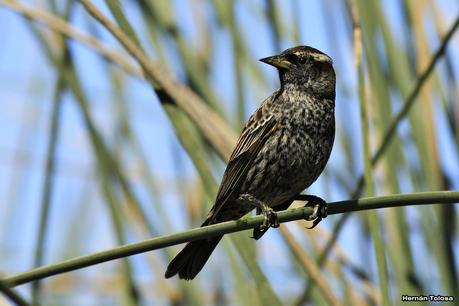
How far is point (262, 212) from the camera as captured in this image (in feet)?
8.44

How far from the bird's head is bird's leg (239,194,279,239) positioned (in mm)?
481

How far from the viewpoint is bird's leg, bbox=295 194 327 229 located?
2.41 meters

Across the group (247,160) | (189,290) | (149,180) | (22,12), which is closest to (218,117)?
(247,160)

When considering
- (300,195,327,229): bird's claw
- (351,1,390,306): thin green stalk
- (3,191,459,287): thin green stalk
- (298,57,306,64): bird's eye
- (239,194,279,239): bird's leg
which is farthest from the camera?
(298,57,306,64): bird's eye

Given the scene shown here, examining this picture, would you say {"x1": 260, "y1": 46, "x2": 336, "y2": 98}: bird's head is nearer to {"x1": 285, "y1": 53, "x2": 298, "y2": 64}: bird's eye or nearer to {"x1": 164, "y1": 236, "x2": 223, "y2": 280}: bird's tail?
{"x1": 285, "y1": 53, "x2": 298, "y2": 64}: bird's eye

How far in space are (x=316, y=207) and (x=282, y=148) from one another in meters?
0.40

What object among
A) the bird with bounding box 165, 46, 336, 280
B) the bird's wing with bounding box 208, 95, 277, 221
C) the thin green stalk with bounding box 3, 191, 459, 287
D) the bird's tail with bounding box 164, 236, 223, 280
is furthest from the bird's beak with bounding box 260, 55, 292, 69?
the thin green stalk with bounding box 3, 191, 459, 287

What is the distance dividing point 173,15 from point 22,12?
1.91 ft

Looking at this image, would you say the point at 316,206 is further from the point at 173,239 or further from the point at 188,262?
the point at 173,239

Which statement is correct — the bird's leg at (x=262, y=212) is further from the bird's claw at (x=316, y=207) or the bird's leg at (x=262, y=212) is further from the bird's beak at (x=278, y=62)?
the bird's beak at (x=278, y=62)

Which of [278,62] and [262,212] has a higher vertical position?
[278,62]

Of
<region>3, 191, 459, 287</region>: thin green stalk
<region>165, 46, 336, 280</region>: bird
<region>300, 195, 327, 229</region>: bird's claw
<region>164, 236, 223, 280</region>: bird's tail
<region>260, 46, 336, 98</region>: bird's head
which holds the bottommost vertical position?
<region>3, 191, 459, 287</region>: thin green stalk

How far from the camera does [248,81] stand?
3160 mm

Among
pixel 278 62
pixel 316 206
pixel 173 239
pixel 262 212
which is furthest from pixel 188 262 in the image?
pixel 173 239
